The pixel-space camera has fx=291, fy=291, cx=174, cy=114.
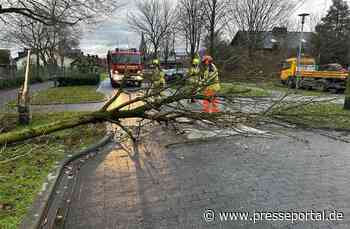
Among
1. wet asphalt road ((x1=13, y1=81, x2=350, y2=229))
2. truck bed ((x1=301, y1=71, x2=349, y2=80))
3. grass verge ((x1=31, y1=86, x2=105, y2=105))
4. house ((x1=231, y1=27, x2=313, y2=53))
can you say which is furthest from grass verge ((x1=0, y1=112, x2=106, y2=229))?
truck bed ((x1=301, y1=71, x2=349, y2=80))

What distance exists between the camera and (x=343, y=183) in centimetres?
436

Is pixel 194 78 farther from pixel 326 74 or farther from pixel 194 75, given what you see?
pixel 326 74

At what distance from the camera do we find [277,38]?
35.1 m

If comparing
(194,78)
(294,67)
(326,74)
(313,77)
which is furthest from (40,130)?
(294,67)

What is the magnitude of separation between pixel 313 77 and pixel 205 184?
69.1ft

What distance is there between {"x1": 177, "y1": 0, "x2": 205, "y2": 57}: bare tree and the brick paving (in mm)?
20614

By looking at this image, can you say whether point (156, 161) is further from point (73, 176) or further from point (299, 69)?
point (299, 69)

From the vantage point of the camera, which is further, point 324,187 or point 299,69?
point 299,69

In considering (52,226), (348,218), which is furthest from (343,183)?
(52,226)

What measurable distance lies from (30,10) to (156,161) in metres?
12.5

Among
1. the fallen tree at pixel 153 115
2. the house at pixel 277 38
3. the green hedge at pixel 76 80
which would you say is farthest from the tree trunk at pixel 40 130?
the green hedge at pixel 76 80

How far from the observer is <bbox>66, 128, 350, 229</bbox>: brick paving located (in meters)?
3.42

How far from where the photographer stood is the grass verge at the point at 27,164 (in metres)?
3.46

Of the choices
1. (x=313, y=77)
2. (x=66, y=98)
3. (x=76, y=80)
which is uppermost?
(x=313, y=77)
